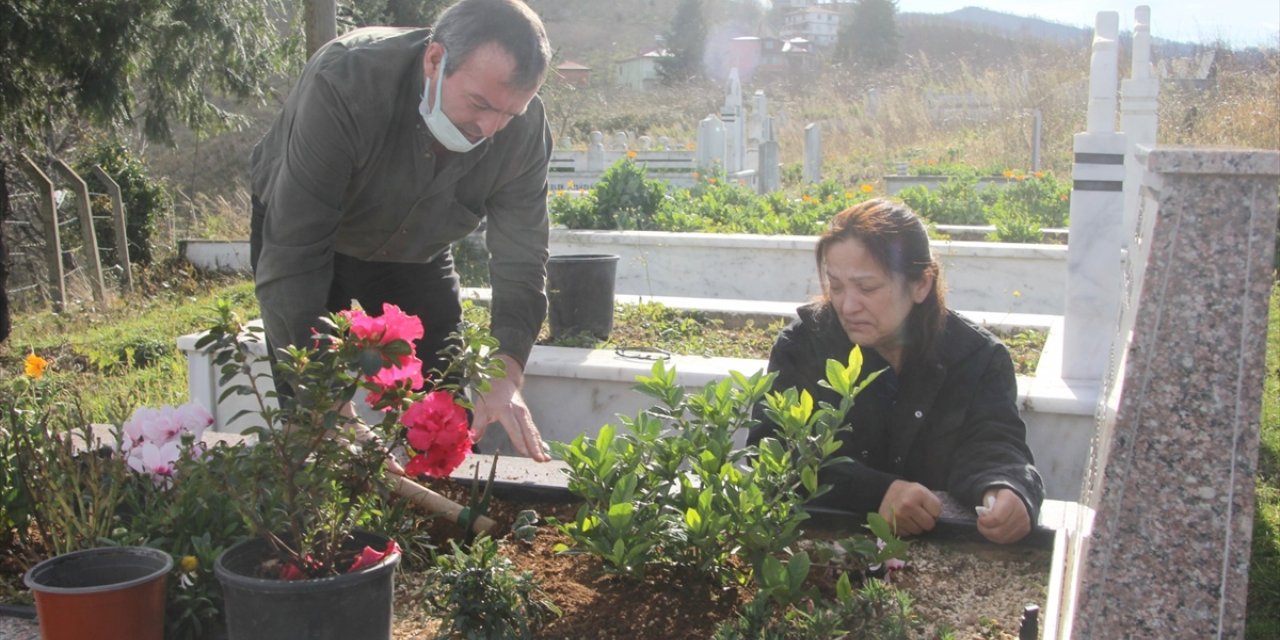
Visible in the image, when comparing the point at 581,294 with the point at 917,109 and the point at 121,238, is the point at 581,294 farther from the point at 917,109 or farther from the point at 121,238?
Answer: the point at 917,109

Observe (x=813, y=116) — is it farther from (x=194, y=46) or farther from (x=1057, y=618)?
(x=1057, y=618)

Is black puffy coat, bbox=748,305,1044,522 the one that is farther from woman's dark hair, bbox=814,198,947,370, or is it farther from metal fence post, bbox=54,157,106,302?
metal fence post, bbox=54,157,106,302

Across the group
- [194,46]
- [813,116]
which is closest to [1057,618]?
[194,46]

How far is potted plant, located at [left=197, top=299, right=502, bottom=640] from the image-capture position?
1567 millimetres

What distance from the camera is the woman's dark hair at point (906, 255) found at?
2645mm

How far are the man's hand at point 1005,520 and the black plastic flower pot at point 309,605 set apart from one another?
1167 mm

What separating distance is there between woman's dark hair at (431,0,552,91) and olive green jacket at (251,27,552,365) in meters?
0.24

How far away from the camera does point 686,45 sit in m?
49.2

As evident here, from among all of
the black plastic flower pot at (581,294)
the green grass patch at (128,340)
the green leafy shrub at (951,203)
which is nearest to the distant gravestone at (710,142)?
the green leafy shrub at (951,203)

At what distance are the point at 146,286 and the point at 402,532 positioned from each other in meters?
9.41

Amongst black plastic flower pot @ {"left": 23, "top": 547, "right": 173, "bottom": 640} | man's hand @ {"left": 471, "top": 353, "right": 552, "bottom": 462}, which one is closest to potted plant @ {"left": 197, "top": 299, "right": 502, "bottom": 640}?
black plastic flower pot @ {"left": 23, "top": 547, "right": 173, "bottom": 640}

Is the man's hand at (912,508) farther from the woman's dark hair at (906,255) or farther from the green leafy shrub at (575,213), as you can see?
the green leafy shrub at (575,213)

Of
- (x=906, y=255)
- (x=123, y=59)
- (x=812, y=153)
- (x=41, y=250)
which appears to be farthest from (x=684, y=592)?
(x=812, y=153)

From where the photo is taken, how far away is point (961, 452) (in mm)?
2525
